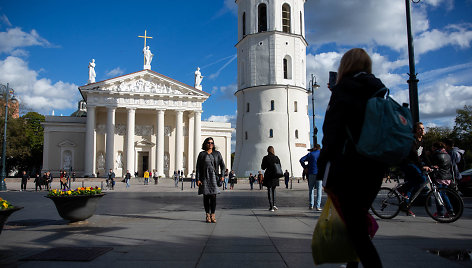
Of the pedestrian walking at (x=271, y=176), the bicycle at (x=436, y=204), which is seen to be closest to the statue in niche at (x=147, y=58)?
the pedestrian walking at (x=271, y=176)

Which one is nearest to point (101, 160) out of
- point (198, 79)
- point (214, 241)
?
point (198, 79)

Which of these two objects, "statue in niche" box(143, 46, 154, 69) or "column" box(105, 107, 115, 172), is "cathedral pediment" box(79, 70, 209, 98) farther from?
"column" box(105, 107, 115, 172)

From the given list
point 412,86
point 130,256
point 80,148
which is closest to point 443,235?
point 130,256

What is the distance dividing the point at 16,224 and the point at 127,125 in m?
44.3

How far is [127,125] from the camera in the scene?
51.2m

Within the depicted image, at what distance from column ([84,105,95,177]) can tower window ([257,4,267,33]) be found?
2551 centimetres

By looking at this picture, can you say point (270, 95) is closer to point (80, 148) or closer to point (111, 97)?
point (111, 97)

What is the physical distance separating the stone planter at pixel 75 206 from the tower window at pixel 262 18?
46298mm

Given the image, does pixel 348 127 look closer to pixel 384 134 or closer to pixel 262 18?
pixel 384 134

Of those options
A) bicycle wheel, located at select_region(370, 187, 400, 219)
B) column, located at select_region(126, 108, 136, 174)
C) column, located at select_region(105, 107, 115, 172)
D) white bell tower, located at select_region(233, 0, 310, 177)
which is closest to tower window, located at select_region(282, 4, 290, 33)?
white bell tower, located at select_region(233, 0, 310, 177)

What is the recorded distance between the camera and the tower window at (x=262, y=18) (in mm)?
51156

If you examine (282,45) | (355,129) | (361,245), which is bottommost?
(361,245)

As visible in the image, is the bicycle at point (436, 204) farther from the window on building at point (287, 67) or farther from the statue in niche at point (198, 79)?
the statue in niche at point (198, 79)

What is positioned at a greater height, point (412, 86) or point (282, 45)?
point (282, 45)
